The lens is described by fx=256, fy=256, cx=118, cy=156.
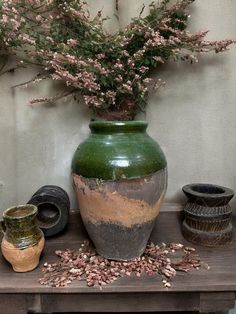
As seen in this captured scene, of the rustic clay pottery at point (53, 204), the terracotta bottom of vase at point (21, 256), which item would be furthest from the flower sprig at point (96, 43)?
the terracotta bottom of vase at point (21, 256)

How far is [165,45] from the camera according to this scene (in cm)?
87

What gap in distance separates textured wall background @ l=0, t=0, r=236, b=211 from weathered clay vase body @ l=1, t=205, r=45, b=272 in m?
0.41

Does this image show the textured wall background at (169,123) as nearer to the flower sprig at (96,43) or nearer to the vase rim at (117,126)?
the flower sprig at (96,43)

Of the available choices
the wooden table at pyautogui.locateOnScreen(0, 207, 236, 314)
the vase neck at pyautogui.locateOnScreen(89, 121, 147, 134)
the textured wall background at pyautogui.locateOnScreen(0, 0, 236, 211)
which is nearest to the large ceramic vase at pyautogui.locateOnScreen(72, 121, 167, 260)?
the vase neck at pyautogui.locateOnScreen(89, 121, 147, 134)

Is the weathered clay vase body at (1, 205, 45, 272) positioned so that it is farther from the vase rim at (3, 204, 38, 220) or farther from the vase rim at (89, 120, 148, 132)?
the vase rim at (89, 120, 148, 132)

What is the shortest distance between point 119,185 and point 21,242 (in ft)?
1.04

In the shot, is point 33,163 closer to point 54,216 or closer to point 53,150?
point 53,150

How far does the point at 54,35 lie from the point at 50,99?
0.24 metres

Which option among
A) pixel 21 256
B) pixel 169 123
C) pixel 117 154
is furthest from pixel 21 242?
pixel 169 123

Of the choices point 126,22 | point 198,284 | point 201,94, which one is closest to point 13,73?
point 126,22

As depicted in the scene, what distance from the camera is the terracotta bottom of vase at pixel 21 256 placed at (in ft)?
2.33

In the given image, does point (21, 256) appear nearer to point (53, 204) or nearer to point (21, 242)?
point (21, 242)

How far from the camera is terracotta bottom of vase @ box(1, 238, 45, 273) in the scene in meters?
0.71

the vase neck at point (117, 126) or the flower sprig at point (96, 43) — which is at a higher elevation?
the flower sprig at point (96, 43)
